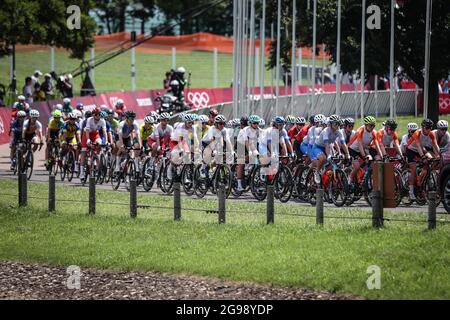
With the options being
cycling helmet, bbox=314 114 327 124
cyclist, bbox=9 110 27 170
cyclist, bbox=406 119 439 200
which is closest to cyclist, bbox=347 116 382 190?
cyclist, bbox=406 119 439 200

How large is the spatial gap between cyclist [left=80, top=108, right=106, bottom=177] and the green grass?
618cm

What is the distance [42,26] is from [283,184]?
85.2ft

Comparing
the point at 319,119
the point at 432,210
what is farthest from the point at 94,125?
the point at 432,210

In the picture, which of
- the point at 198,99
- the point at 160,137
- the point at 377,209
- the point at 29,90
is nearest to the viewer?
the point at 377,209

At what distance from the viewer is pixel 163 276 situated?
1812cm

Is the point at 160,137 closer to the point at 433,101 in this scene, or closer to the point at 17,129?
the point at 17,129

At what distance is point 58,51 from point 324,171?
5012 centimetres

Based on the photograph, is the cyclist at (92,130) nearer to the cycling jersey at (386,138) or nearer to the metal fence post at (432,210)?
the cycling jersey at (386,138)

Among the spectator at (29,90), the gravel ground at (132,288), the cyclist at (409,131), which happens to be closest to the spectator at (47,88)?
Result: the spectator at (29,90)

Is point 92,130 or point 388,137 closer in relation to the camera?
point 388,137

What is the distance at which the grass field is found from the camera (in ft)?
218

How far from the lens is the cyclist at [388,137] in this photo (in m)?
26.0

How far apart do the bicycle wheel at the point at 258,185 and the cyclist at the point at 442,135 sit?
4.01m

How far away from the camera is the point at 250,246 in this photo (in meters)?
19.5
